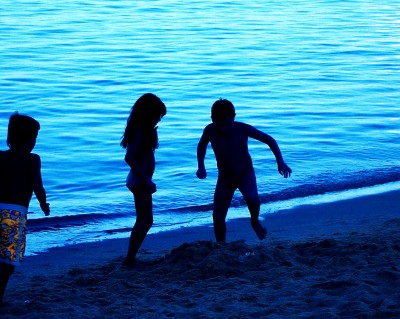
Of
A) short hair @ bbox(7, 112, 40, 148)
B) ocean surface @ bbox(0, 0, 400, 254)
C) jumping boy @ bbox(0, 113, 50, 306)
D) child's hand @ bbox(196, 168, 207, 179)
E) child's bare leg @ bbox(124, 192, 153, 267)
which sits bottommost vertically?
ocean surface @ bbox(0, 0, 400, 254)

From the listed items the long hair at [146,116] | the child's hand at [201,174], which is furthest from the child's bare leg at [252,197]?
the long hair at [146,116]

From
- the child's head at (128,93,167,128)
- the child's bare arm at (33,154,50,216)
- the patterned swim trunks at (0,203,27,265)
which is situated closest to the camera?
the patterned swim trunks at (0,203,27,265)

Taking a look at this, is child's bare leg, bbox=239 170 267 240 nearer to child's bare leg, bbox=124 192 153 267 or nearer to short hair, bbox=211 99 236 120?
short hair, bbox=211 99 236 120

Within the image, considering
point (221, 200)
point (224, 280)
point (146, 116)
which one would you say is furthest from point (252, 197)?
point (146, 116)

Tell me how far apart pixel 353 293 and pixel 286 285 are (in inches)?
22.4

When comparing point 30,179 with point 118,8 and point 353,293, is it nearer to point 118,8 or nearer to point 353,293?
point 353,293

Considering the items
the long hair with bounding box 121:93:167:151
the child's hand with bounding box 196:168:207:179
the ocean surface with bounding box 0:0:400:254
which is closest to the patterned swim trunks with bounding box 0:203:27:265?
the long hair with bounding box 121:93:167:151

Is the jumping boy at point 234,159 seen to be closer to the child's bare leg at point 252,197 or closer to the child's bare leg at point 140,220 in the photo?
the child's bare leg at point 252,197

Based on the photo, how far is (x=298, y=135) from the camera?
15156 mm

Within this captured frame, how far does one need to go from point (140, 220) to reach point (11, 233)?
1.65 metres

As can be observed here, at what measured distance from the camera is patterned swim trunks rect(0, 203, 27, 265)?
5.99 m

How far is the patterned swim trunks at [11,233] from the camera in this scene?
599 cm

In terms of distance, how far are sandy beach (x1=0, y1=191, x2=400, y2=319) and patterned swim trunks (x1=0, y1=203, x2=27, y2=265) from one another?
0.45 metres

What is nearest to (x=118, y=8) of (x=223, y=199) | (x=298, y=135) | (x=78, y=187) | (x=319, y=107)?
(x=319, y=107)
